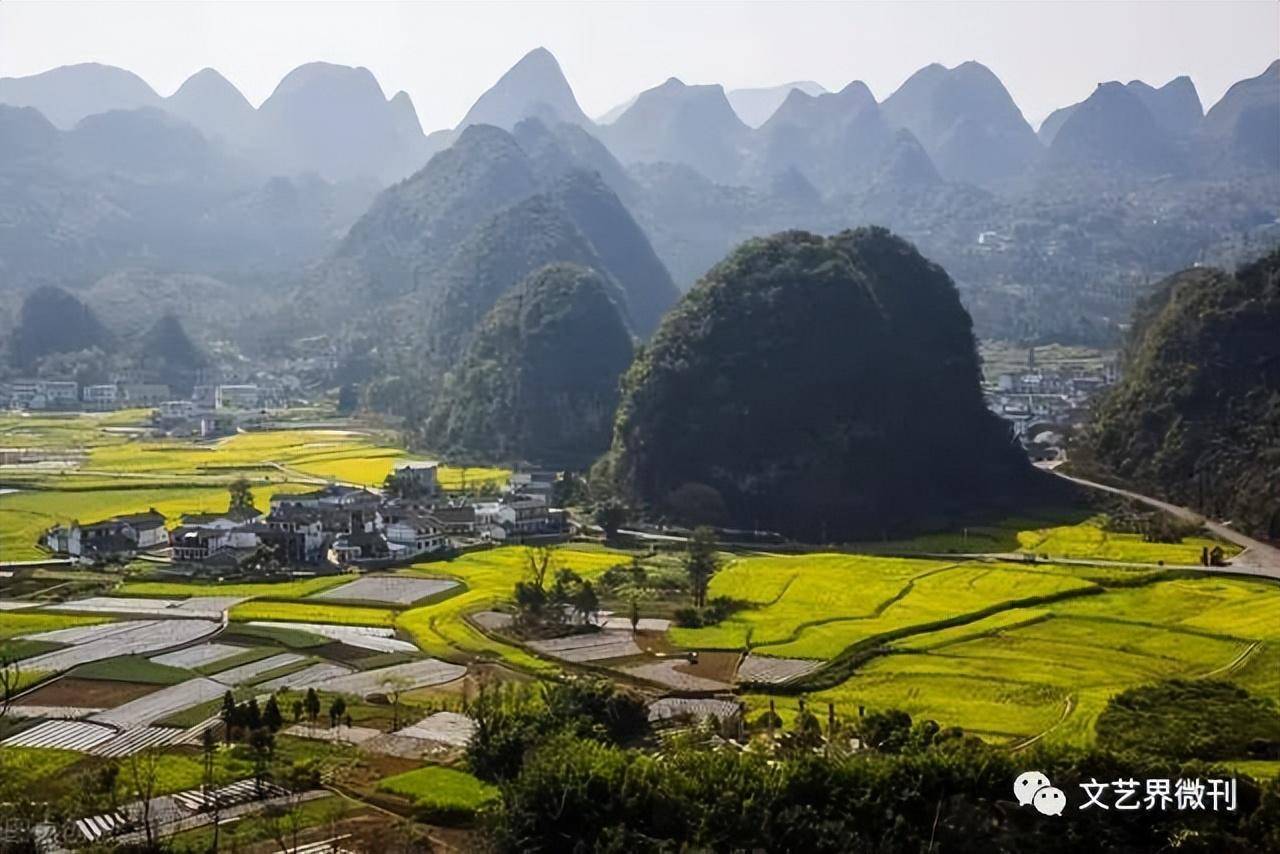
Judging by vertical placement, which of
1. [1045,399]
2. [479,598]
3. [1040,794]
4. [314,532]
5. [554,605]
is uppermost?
[1045,399]

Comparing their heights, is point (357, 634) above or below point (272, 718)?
below

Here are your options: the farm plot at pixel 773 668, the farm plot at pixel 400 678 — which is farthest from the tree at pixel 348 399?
the farm plot at pixel 773 668

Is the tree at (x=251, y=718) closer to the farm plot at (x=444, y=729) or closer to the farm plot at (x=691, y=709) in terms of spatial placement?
the farm plot at (x=444, y=729)

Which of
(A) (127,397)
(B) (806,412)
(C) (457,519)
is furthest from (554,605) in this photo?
(A) (127,397)

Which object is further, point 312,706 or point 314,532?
point 314,532

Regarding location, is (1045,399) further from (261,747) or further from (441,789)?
(261,747)

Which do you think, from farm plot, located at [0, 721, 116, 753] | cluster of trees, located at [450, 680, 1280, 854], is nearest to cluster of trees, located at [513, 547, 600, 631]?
farm plot, located at [0, 721, 116, 753]

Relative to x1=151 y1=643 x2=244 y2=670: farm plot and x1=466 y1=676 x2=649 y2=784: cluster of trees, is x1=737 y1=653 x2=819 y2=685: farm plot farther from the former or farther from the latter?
x1=151 y1=643 x2=244 y2=670: farm plot
